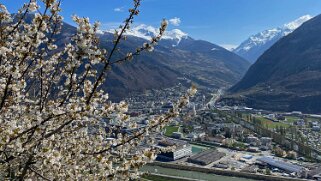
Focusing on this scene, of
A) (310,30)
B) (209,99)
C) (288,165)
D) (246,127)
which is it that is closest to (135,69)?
(209,99)

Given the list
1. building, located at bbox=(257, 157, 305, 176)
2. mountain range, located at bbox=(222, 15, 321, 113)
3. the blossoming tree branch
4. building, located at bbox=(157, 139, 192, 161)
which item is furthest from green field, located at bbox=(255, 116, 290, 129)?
the blossoming tree branch

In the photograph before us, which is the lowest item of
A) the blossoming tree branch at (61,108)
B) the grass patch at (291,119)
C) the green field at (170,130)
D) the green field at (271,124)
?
the green field at (170,130)

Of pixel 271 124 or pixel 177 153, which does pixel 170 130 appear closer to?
pixel 271 124

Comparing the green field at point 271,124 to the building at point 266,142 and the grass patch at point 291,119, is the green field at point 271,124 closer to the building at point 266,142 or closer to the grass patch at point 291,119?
the grass patch at point 291,119

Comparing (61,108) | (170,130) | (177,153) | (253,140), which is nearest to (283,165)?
(177,153)

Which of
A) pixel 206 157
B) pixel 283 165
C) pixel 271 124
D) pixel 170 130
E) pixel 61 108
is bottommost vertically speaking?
pixel 206 157

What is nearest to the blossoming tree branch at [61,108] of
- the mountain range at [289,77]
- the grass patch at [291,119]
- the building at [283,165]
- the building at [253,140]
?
the building at [283,165]
